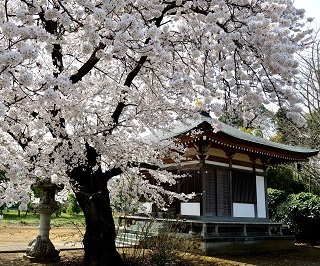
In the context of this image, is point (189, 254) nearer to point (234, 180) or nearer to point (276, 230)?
point (234, 180)

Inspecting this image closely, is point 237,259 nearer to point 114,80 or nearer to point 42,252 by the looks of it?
point 42,252

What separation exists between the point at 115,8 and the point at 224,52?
202 cm

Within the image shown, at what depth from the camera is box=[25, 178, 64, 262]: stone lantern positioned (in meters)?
7.22

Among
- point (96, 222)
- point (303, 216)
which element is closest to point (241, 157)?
point (303, 216)

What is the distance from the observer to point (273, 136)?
23.9 metres

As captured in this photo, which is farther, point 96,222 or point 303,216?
point 303,216

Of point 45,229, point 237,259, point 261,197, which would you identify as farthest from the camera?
point 261,197

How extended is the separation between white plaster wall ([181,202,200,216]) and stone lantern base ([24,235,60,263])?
4.63 m

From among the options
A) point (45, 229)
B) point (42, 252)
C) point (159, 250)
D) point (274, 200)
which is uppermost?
point (274, 200)

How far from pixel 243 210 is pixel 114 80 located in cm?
749

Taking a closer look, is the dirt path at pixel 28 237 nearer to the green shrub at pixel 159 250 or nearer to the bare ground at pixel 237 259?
the bare ground at pixel 237 259

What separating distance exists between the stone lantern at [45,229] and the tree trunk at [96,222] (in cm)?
98

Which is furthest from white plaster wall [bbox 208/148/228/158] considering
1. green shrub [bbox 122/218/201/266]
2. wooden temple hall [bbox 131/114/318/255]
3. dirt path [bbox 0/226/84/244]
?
dirt path [bbox 0/226/84/244]

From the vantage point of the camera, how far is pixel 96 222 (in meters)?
6.48
